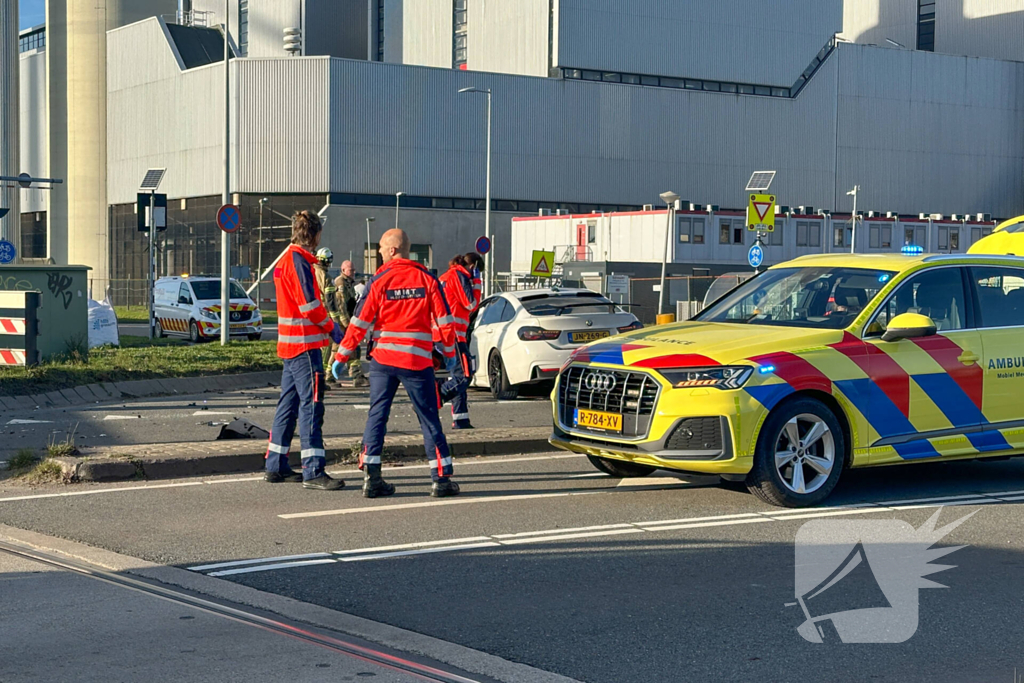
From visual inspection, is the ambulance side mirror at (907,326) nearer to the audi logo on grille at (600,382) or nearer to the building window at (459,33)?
the audi logo on grille at (600,382)

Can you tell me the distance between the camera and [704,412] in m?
8.30

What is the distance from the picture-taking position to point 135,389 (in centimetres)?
1753

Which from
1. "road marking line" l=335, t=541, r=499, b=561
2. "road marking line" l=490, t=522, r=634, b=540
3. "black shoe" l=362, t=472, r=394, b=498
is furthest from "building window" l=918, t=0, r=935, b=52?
"road marking line" l=335, t=541, r=499, b=561

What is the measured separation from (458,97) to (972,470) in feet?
193

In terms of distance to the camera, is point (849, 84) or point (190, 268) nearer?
point (190, 268)

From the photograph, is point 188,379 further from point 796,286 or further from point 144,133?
point 144,133

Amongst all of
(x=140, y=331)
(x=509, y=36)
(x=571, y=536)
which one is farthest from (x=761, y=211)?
(x=509, y=36)

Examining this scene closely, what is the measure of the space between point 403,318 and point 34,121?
8714 cm

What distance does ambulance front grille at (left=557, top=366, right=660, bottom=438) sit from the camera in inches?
337

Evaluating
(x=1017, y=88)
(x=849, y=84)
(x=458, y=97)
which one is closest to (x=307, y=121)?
(x=458, y=97)

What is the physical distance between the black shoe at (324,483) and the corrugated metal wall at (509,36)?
6046cm

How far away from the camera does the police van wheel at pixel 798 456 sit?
8.41 meters

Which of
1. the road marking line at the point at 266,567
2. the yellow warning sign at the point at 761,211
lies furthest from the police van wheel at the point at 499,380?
the yellow warning sign at the point at 761,211

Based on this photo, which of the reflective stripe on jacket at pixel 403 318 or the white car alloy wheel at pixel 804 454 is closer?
the white car alloy wheel at pixel 804 454
